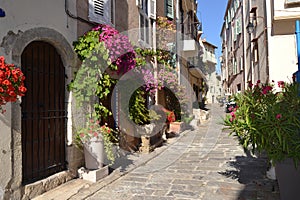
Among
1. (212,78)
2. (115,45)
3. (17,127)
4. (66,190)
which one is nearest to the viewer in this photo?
(17,127)

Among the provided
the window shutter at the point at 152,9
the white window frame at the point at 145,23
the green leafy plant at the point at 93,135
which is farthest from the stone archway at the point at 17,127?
the window shutter at the point at 152,9

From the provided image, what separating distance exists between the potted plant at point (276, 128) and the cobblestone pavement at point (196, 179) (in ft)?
2.41

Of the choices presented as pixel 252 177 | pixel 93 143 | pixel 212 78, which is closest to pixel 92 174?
pixel 93 143

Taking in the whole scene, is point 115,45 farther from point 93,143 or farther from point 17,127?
point 17,127

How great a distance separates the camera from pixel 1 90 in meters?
3.28

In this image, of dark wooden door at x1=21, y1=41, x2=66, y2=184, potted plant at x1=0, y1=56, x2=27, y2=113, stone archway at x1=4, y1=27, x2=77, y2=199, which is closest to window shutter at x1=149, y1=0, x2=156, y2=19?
dark wooden door at x1=21, y1=41, x2=66, y2=184

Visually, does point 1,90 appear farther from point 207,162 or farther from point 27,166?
point 207,162

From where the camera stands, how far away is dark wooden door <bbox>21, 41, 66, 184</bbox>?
4.58 metres

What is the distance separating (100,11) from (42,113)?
3014 mm

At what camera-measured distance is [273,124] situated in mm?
3682

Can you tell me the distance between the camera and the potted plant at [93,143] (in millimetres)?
5375

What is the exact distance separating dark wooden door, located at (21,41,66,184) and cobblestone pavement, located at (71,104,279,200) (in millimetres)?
925

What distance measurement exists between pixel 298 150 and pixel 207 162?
3.85 metres

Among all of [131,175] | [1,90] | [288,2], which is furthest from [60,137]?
[288,2]
